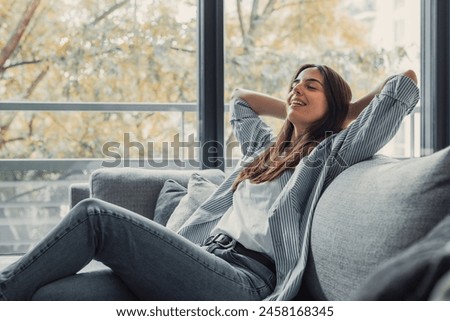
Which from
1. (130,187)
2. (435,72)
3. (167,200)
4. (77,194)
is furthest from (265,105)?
(435,72)

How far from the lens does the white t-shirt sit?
6.08 ft

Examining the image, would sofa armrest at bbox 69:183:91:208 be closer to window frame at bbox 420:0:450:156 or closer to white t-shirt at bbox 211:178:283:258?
white t-shirt at bbox 211:178:283:258

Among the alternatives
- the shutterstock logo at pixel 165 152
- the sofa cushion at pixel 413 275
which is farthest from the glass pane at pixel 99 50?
the sofa cushion at pixel 413 275

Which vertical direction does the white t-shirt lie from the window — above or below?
below

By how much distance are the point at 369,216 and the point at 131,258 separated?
26.7 inches

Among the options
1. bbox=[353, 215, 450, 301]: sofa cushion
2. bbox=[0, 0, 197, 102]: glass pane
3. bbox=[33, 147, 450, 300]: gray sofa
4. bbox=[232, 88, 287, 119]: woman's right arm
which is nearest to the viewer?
bbox=[353, 215, 450, 301]: sofa cushion

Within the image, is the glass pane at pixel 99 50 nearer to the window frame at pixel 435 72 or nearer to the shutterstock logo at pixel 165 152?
the shutterstock logo at pixel 165 152

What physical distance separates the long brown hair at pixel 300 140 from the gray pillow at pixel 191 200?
28 cm

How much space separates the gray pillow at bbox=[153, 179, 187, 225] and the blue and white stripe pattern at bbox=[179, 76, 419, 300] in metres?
0.68

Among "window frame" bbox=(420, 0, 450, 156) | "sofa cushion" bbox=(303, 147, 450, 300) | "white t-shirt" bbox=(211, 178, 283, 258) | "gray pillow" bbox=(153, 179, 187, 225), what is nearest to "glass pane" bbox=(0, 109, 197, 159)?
"gray pillow" bbox=(153, 179, 187, 225)

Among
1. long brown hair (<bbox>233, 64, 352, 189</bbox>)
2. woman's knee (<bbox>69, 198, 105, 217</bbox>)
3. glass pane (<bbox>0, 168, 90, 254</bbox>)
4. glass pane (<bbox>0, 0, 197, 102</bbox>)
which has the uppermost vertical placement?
glass pane (<bbox>0, 0, 197, 102</bbox>)

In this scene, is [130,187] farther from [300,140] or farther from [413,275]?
[413,275]

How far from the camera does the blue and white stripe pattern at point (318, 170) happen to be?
68.6 inches
